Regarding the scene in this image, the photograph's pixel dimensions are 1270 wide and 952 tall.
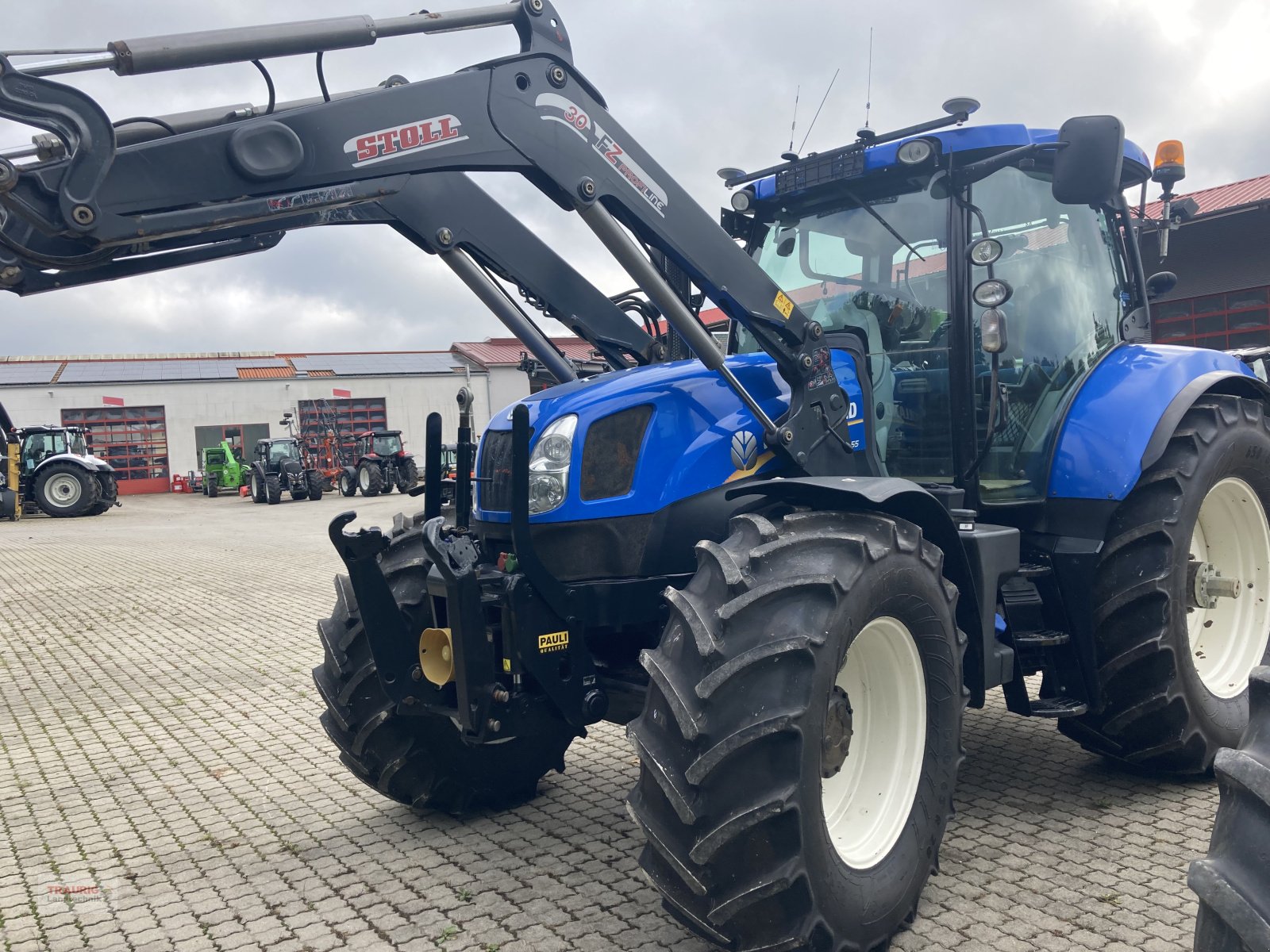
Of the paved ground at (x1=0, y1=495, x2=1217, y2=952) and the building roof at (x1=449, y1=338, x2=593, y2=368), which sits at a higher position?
the building roof at (x1=449, y1=338, x2=593, y2=368)

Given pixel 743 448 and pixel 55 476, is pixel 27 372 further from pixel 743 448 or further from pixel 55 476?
pixel 743 448

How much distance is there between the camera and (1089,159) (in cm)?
374

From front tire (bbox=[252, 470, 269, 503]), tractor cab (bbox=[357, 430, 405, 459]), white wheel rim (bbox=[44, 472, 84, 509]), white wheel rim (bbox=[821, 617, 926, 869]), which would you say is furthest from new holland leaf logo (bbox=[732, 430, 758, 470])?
front tire (bbox=[252, 470, 269, 503])

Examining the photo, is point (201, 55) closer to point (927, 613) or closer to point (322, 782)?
point (927, 613)

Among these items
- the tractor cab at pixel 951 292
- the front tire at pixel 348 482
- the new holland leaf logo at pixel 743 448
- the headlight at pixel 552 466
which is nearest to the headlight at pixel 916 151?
the tractor cab at pixel 951 292

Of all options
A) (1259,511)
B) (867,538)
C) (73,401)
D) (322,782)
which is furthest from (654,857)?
(73,401)

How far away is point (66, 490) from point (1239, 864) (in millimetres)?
29027

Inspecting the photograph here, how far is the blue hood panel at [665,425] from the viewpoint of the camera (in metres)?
3.48

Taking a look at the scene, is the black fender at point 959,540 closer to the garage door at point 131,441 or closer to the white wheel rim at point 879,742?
the white wheel rim at point 879,742

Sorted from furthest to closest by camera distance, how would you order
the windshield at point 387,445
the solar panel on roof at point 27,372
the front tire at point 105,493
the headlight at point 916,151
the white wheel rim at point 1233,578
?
the solar panel on roof at point 27,372 → the windshield at point 387,445 → the front tire at point 105,493 → the white wheel rim at point 1233,578 → the headlight at point 916,151

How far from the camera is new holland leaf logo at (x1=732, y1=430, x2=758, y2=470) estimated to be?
3666 millimetres

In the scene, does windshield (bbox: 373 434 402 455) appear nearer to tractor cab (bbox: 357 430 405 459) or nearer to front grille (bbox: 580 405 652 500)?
tractor cab (bbox: 357 430 405 459)

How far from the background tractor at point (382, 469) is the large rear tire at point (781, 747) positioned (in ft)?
88.9

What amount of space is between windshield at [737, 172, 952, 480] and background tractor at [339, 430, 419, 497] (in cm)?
2594
